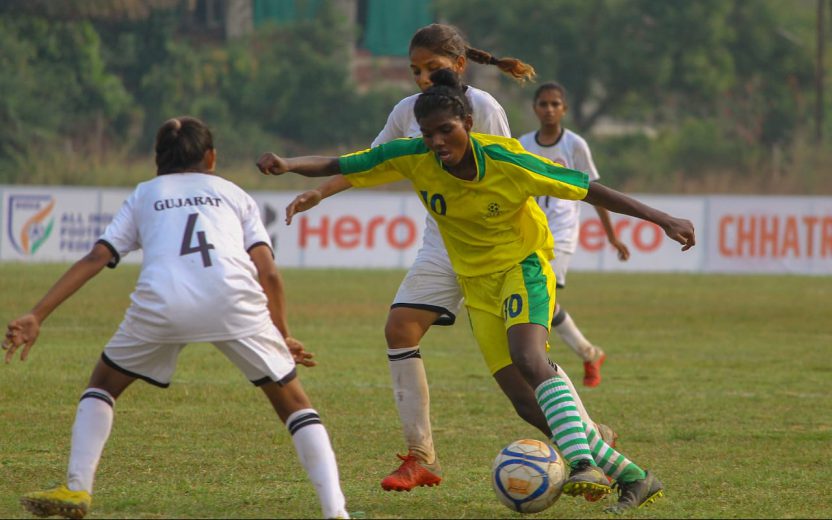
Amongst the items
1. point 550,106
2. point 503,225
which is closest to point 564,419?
point 503,225

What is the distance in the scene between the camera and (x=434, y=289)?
20.3 ft

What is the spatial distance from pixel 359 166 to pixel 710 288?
1600cm

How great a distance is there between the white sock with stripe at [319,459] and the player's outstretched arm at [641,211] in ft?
4.88

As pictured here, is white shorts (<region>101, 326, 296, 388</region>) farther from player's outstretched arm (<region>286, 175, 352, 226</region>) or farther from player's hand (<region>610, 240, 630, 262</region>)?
player's hand (<region>610, 240, 630, 262</region>)

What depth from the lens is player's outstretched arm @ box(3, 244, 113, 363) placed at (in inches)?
190

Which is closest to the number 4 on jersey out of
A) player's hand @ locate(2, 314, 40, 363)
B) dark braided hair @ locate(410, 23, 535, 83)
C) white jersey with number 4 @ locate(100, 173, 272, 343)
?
white jersey with number 4 @ locate(100, 173, 272, 343)

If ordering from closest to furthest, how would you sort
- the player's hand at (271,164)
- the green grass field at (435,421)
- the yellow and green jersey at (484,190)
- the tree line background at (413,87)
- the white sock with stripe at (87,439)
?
1. the white sock with stripe at (87,439)
2. the player's hand at (271,164)
3. the yellow and green jersey at (484,190)
4. the green grass field at (435,421)
5. the tree line background at (413,87)

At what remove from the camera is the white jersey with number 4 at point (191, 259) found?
484cm

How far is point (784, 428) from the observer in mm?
8141

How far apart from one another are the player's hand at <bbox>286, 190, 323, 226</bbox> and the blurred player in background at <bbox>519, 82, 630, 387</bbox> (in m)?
4.69

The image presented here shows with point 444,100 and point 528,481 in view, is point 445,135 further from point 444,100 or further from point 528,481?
point 528,481

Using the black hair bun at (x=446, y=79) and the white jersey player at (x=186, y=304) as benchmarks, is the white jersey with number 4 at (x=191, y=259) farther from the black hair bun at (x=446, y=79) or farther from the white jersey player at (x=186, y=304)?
the black hair bun at (x=446, y=79)

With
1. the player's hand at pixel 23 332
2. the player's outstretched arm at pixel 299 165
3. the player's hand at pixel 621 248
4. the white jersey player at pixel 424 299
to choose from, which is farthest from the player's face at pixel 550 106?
the player's hand at pixel 23 332

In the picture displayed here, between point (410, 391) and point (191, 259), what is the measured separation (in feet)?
5.52
